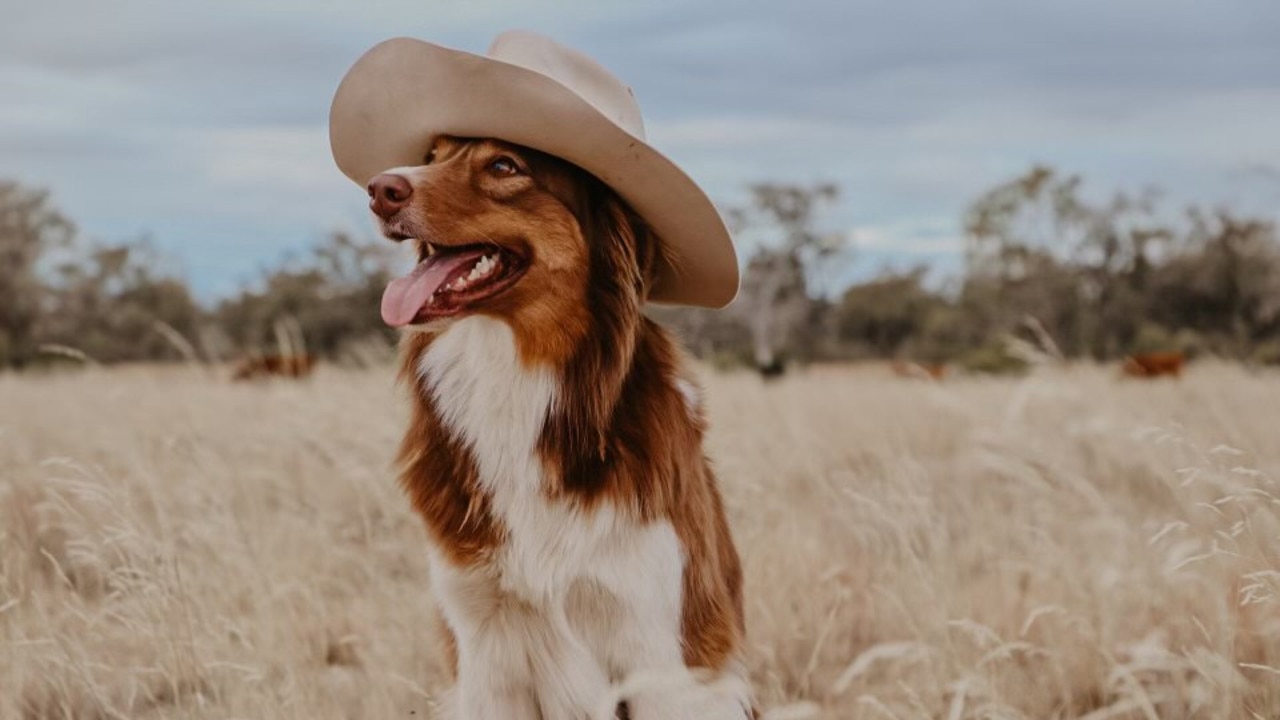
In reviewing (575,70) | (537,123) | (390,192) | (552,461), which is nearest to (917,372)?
(575,70)

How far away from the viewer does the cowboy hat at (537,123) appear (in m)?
3.07

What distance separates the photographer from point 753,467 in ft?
23.0

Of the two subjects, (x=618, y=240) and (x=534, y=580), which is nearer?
(x=534, y=580)

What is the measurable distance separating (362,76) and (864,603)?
10.1ft

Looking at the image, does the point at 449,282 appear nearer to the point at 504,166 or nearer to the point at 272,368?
the point at 504,166

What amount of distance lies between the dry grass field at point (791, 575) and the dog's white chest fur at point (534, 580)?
0.46m

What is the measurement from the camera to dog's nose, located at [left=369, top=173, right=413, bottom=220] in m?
2.90

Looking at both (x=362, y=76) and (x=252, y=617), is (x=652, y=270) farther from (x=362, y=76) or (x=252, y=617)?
(x=252, y=617)

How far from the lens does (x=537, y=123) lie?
121 inches

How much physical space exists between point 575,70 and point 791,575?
2.60m

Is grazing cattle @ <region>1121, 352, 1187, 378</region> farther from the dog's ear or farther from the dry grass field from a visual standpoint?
the dog's ear

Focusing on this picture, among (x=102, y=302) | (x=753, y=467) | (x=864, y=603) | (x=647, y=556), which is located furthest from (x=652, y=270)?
(x=102, y=302)

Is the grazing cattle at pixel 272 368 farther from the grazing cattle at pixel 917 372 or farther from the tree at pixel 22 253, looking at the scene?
the tree at pixel 22 253

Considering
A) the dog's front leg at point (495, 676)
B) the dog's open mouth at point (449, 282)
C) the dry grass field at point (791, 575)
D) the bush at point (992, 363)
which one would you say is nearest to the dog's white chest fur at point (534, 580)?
the dog's front leg at point (495, 676)
